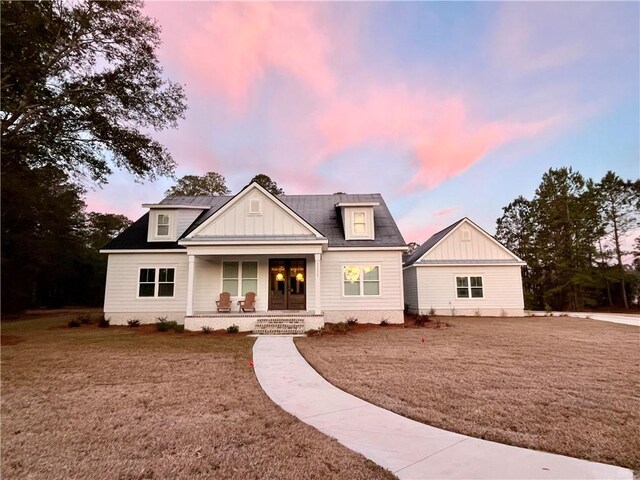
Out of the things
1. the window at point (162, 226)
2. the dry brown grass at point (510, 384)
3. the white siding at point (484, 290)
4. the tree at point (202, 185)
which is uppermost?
the tree at point (202, 185)

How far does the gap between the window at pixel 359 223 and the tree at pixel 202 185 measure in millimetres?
23592

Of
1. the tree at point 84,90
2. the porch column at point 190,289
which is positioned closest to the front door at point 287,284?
the porch column at point 190,289

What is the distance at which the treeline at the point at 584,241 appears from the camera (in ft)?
99.0

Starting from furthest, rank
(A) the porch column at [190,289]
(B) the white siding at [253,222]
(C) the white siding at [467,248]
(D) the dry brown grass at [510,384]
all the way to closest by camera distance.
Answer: (C) the white siding at [467,248] < (B) the white siding at [253,222] < (A) the porch column at [190,289] < (D) the dry brown grass at [510,384]

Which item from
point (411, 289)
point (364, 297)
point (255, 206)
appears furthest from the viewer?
point (411, 289)

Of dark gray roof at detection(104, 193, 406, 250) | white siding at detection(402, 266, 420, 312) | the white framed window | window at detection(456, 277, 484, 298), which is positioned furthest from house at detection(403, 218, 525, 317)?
the white framed window

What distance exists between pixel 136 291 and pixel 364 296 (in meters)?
10.9

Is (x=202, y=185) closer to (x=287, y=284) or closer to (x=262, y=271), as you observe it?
(x=262, y=271)

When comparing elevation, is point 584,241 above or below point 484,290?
above

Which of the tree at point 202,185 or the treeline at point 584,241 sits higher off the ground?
the tree at point 202,185

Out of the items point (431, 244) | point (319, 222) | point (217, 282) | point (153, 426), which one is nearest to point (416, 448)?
point (153, 426)

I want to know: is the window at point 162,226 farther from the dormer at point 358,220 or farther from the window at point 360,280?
the window at point 360,280

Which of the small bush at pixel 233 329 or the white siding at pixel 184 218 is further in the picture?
the white siding at pixel 184 218

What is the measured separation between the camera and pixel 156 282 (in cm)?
1623
